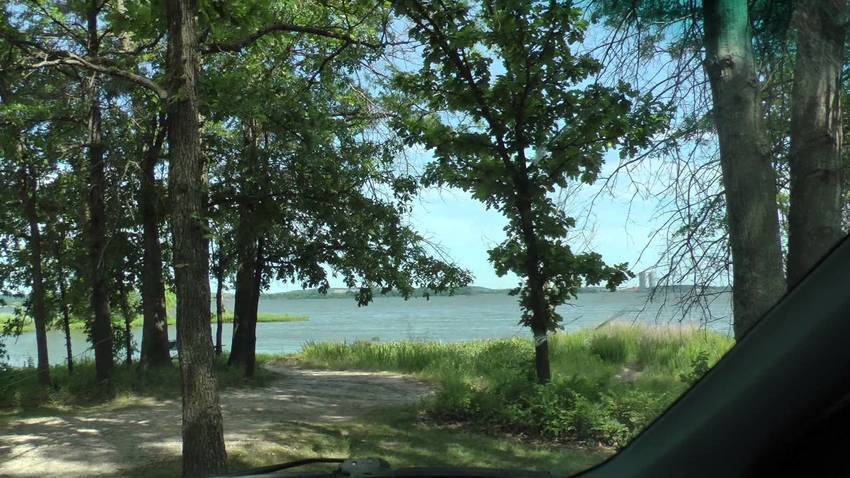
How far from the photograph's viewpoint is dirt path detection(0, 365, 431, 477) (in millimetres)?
9109

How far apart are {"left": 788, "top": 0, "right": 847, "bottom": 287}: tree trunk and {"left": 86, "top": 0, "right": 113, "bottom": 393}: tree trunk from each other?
11.3 meters

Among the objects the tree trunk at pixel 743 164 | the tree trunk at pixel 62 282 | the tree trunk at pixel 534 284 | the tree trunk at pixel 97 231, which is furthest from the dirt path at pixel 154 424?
the tree trunk at pixel 743 164

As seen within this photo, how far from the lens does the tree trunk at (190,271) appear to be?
7.29m

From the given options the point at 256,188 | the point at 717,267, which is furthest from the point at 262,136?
the point at 717,267

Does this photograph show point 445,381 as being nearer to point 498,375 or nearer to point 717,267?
point 498,375

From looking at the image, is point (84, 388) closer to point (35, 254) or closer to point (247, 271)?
point (35, 254)

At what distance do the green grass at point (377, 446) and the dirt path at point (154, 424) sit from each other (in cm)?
38

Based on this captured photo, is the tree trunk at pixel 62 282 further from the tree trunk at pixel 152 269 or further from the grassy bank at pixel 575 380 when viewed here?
the grassy bank at pixel 575 380

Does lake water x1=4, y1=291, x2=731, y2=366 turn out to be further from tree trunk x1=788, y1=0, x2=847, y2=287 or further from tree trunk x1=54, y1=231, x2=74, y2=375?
tree trunk x1=54, y1=231, x2=74, y2=375

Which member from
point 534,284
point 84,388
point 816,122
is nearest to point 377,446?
point 534,284

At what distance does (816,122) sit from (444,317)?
7.87 meters

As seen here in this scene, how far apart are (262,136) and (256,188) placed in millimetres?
1792

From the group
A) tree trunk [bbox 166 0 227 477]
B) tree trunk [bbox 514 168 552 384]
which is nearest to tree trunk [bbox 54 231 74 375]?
tree trunk [bbox 166 0 227 477]

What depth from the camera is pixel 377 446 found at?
28.5ft
